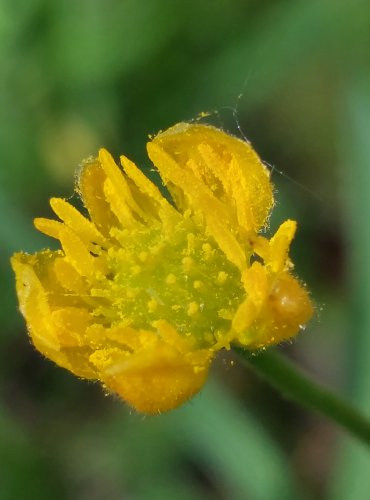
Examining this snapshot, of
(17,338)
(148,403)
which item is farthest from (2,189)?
(148,403)

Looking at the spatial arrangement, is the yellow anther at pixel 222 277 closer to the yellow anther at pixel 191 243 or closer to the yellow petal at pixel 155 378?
the yellow anther at pixel 191 243

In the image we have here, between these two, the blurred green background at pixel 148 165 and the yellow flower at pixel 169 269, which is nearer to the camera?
the yellow flower at pixel 169 269

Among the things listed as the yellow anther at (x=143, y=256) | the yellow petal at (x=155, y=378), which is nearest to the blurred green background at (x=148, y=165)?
the yellow anther at (x=143, y=256)

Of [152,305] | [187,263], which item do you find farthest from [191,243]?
[152,305]

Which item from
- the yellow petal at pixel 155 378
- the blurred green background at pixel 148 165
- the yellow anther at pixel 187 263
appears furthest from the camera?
the blurred green background at pixel 148 165

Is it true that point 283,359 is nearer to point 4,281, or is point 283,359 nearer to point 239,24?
point 4,281

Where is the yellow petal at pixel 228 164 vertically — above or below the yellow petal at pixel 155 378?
above

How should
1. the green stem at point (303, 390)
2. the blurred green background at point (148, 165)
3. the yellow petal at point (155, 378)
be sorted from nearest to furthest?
the yellow petal at point (155, 378) → the green stem at point (303, 390) → the blurred green background at point (148, 165)
